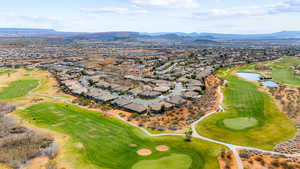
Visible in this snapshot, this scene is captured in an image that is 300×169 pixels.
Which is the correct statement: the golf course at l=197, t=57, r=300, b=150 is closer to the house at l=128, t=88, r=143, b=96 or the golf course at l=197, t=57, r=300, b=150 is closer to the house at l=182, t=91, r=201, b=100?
the house at l=182, t=91, r=201, b=100

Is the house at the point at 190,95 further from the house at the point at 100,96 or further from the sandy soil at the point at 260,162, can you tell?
the sandy soil at the point at 260,162

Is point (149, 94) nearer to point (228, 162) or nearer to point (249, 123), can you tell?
point (249, 123)

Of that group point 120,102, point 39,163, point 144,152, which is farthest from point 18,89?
point 144,152

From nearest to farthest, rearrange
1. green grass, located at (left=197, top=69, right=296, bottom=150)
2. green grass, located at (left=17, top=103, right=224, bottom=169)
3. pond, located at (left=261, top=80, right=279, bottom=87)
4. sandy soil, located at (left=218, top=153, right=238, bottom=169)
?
sandy soil, located at (left=218, top=153, right=238, bottom=169) < green grass, located at (left=17, top=103, right=224, bottom=169) < green grass, located at (left=197, top=69, right=296, bottom=150) < pond, located at (left=261, top=80, right=279, bottom=87)

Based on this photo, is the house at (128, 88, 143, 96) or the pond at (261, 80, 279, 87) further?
the pond at (261, 80, 279, 87)

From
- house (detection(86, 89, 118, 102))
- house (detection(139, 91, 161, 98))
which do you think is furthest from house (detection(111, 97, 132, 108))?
house (detection(139, 91, 161, 98))

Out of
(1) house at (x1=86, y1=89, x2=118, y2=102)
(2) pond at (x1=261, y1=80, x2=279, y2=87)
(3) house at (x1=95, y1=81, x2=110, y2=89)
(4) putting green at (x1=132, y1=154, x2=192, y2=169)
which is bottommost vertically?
(4) putting green at (x1=132, y1=154, x2=192, y2=169)

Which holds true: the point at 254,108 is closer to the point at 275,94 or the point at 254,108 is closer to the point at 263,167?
the point at 275,94
